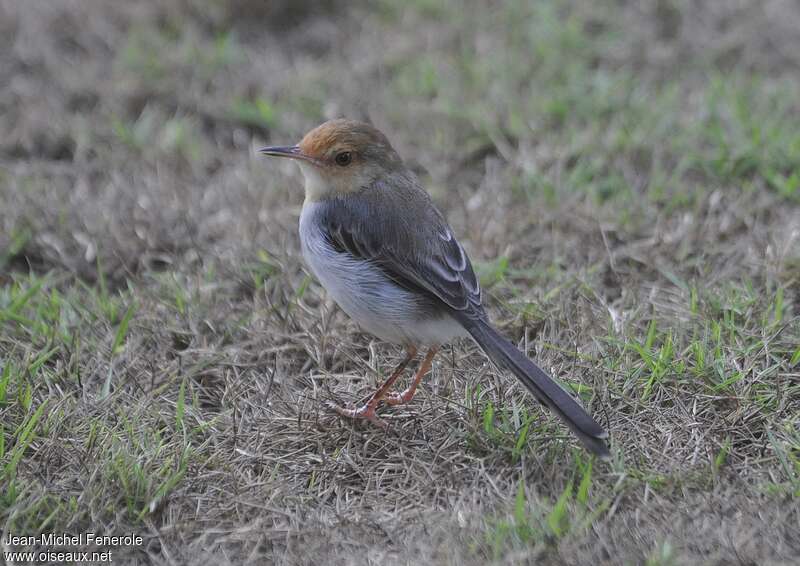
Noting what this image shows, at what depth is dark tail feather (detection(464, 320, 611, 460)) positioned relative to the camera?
380 cm

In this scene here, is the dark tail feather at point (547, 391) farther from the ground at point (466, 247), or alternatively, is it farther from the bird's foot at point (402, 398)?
the bird's foot at point (402, 398)

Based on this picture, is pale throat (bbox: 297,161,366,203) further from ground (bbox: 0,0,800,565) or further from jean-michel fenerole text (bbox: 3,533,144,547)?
jean-michel fenerole text (bbox: 3,533,144,547)

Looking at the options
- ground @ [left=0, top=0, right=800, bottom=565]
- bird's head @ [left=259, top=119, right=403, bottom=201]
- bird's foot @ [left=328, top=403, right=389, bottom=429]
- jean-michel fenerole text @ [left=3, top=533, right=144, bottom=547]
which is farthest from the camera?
bird's head @ [left=259, top=119, right=403, bottom=201]

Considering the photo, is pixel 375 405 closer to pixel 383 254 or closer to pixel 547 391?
pixel 383 254

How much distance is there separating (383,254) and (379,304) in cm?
27

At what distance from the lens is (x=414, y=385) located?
14.9 ft

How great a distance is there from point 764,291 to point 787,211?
1.00m

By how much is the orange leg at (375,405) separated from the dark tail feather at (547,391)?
53 centimetres

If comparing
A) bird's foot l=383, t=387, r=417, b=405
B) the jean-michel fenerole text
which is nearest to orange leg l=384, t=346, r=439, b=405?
bird's foot l=383, t=387, r=417, b=405

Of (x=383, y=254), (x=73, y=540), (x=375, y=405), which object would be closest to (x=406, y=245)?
(x=383, y=254)

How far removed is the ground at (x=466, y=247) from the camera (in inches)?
152

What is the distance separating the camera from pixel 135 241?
5711 mm

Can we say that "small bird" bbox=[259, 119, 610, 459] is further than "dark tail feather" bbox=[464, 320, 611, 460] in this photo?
Yes

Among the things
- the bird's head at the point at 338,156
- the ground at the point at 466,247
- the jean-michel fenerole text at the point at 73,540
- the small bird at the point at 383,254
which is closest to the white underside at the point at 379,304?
the small bird at the point at 383,254
